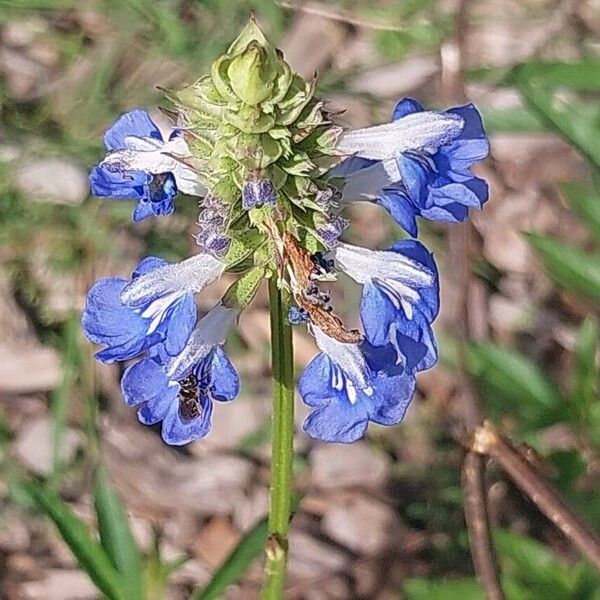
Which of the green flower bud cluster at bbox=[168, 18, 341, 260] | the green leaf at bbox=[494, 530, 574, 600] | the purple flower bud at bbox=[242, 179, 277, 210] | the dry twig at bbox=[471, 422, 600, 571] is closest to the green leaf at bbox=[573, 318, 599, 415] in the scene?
the green leaf at bbox=[494, 530, 574, 600]

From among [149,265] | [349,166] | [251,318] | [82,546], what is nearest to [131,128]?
[149,265]

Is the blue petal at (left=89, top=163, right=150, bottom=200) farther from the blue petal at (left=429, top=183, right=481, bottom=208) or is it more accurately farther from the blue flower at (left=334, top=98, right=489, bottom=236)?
the blue petal at (left=429, top=183, right=481, bottom=208)

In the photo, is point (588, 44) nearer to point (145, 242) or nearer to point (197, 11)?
point (197, 11)

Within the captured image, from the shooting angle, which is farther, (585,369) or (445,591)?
(585,369)

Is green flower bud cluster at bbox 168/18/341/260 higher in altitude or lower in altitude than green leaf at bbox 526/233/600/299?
higher

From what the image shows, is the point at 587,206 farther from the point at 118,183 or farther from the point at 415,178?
the point at 118,183

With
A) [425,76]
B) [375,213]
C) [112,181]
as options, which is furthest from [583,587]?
[425,76]
